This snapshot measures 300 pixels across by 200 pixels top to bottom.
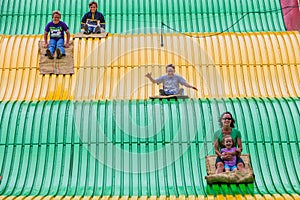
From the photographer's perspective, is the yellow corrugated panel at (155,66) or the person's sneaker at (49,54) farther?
the person's sneaker at (49,54)

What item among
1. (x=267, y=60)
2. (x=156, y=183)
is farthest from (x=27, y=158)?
(x=267, y=60)

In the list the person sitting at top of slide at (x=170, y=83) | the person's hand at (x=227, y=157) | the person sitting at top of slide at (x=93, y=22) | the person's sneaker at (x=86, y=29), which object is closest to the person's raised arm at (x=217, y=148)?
the person's hand at (x=227, y=157)

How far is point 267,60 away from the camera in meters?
14.9

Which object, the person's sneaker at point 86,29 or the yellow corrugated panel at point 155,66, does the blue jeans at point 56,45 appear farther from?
the person's sneaker at point 86,29

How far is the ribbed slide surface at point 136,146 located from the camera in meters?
10.7

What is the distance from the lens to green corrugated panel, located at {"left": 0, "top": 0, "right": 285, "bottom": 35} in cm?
Result: 1731

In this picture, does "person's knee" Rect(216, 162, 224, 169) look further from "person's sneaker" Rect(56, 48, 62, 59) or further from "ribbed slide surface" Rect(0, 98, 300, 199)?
"person's sneaker" Rect(56, 48, 62, 59)

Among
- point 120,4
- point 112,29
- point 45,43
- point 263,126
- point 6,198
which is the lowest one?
point 6,198

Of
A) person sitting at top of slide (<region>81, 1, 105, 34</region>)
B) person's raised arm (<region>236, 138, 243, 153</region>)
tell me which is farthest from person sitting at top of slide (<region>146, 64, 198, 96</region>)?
person sitting at top of slide (<region>81, 1, 105, 34</region>)

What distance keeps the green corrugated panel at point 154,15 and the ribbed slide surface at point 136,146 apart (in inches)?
210

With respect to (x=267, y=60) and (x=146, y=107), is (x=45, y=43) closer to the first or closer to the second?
(x=146, y=107)

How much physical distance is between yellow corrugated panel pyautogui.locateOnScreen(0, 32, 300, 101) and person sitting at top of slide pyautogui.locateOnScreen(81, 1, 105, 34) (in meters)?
0.47

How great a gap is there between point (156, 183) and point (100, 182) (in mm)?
1241

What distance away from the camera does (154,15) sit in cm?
1792
